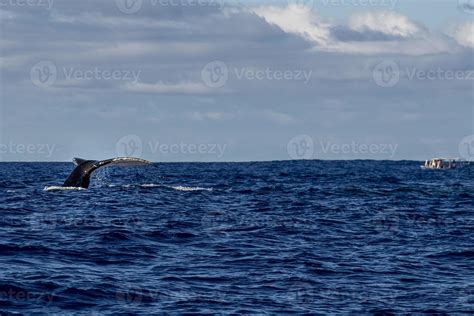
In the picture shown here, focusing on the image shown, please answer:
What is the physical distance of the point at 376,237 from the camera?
2834 centimetres

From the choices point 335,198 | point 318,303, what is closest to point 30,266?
point 318,303

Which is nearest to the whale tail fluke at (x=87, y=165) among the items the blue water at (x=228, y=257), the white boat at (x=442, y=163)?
the blue water at (x=228, y=257)

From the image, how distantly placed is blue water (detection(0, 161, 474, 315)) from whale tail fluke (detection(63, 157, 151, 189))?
5.34 feet

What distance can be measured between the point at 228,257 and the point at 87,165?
19424 millimetres

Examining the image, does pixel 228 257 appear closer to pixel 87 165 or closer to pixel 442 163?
pixel 87 165

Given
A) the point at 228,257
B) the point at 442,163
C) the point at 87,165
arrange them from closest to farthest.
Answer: the point at 228,257 < the point at 87,165 < the point at 442,163

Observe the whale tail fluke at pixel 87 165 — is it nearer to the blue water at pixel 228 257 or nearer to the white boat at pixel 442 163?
the blue water at pixel 228 257

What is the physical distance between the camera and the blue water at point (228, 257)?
1800 cm

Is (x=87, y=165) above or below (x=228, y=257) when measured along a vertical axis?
above

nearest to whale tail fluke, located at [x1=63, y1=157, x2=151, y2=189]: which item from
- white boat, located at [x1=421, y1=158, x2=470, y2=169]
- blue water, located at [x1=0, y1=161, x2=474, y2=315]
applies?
blue water, located at [x1=0, y1=161, x2=474, y2=315]

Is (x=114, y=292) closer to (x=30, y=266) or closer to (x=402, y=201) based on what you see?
(x=30, y=266)

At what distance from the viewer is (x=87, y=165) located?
4141cm

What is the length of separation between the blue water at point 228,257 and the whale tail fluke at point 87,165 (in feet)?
5.34

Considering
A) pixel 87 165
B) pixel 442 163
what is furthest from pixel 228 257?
pixel 442 163
